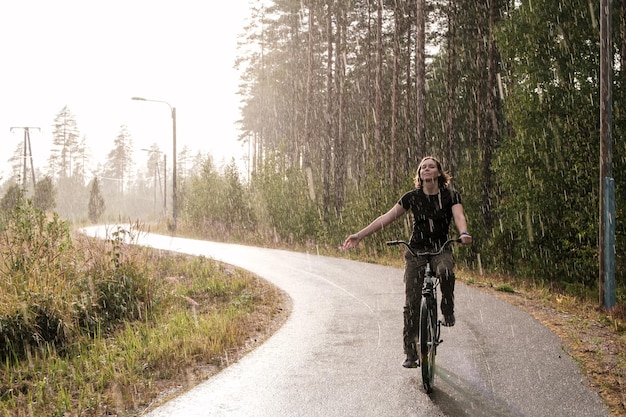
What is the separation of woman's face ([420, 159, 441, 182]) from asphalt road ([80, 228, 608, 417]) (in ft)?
7.13

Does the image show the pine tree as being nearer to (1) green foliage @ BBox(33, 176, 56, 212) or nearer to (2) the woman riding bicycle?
(1) green foliage @ BBox(33, 176, 56, 212)

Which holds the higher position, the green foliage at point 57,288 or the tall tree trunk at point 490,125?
the tall tree trunk at point 490,125

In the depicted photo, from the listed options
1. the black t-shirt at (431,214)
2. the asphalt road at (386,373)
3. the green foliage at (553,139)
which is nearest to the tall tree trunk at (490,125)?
the green foliage at (553,139)

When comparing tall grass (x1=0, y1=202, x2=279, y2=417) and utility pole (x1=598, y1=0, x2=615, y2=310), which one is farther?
utility pole (x1=598, y1=0, x2=615, y2=310)

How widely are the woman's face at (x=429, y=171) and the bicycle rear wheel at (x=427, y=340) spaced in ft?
4.14

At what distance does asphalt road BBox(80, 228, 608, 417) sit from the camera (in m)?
5.16

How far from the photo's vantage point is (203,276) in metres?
15.0

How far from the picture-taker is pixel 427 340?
5.54 meters

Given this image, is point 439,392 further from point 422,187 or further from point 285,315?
point 285,315

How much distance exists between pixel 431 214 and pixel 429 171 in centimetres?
45

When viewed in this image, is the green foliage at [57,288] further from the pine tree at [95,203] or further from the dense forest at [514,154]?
the pine tree at [95,203]

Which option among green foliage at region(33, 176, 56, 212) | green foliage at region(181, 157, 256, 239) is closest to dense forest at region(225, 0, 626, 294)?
green foliage at region(181, 157, 256, 239)

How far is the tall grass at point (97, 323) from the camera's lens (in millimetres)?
6176

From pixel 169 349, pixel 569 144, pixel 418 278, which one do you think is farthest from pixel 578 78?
pixel 169 349
